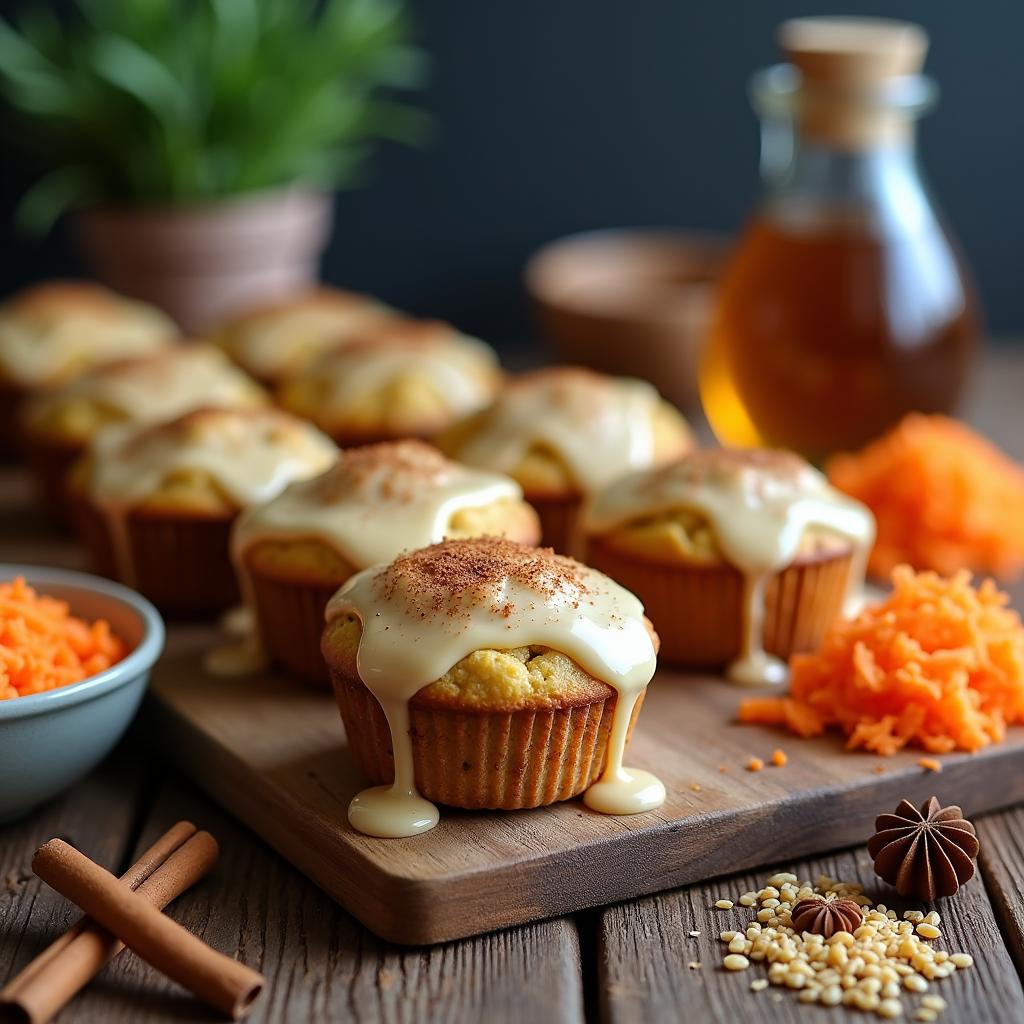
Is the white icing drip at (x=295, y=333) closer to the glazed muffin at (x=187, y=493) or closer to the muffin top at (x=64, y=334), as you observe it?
the muffin top at (x=64, y=334)

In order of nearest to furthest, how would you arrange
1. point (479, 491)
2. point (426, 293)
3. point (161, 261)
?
1. point (479, 491)
2. point (161, 261)
3. point (426, 293)

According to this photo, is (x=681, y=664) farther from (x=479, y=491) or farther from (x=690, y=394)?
(x=690, y=394)

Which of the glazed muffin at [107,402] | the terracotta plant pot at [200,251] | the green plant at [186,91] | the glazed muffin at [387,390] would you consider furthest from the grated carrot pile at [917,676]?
the green plant at [186,91]

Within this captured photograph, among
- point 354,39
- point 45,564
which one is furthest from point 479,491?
point 354,39

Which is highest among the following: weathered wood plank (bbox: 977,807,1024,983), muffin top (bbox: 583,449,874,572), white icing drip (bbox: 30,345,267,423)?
muffin top (bbox: 583,449,874,572)

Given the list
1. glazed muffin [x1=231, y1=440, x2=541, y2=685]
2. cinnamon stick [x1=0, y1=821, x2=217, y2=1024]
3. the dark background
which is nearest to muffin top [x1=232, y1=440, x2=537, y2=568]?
glazed muffin [x1=231, y1=440, x2=541, y2=685]

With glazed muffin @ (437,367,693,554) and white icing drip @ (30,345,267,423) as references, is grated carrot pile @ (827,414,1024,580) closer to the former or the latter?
glazed muffin @ (437,367,693,554)
